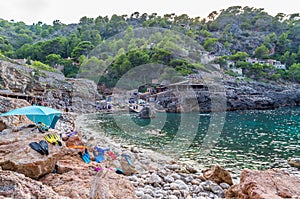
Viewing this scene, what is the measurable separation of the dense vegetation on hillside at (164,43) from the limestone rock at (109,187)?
4706cm

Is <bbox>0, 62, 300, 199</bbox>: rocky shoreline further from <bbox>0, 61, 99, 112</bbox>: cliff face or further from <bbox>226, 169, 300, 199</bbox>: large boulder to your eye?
<bbox>0, 61, 99, 112</bbox>: cliff face

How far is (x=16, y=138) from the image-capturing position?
6012mm

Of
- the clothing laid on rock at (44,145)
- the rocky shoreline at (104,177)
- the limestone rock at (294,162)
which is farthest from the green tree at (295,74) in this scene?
the clothing laid on rock at (44,145)

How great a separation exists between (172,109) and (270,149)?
29.1m

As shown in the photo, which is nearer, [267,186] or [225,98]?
[267,186]

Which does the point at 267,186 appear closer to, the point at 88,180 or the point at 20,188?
the point at 88,180

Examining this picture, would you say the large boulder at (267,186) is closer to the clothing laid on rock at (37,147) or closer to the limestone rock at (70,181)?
the limestone rock at (70,181)

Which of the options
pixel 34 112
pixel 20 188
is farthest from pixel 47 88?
pixel 20 188

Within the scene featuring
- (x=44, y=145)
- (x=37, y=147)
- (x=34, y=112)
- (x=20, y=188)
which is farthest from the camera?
(x=34, y=112)

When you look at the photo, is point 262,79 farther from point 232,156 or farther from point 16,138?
point 16,138

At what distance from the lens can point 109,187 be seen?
14.4 feet

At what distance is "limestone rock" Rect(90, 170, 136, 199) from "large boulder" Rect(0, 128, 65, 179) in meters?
1.41

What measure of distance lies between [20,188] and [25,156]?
2.35 metres

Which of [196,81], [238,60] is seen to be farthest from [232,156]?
[238,60]
